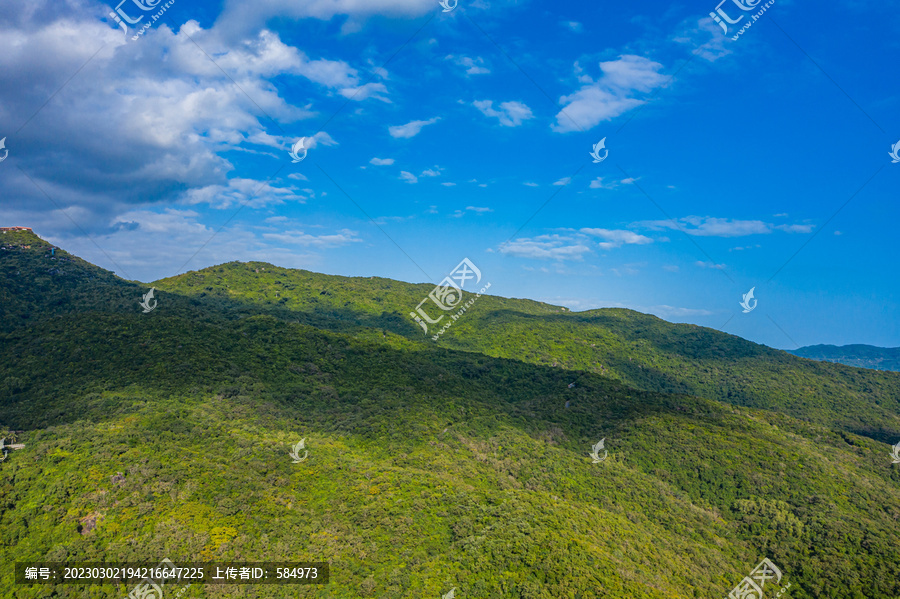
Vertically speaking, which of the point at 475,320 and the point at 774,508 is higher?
the point at 475,320

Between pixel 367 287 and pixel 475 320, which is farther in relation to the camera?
pixel 367 287

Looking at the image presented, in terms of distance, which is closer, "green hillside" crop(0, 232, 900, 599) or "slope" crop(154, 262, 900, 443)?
"green hillside" crop(0, 232, 900, 599)

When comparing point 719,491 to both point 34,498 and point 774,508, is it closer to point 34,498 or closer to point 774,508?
point 774,508

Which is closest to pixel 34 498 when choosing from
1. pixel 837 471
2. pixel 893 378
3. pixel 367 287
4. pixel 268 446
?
pixel 268 446

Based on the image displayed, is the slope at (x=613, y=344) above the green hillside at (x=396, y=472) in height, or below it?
above

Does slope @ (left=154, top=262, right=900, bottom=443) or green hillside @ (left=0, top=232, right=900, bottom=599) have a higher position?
slope @ (left=154, top=262, right=900, bottom=443)

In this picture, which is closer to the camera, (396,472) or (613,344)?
(396,472)

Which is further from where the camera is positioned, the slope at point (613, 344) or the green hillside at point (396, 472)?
the slope at point (613, 344)

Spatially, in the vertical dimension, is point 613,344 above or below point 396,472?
above
